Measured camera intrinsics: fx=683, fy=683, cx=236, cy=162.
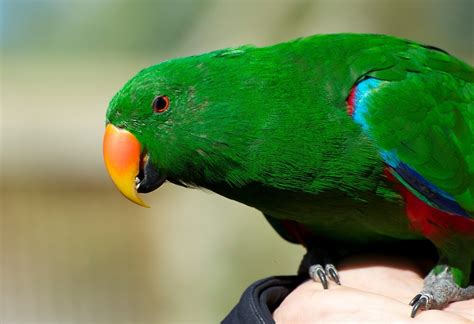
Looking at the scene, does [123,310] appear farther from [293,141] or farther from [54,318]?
[293,141]

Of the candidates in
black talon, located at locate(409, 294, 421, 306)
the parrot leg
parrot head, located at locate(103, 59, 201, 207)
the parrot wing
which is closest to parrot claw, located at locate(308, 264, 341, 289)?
the parrot leg

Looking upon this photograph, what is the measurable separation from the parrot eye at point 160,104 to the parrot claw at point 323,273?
1003mm

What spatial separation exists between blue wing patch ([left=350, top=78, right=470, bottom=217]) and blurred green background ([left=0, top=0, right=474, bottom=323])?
3938mm

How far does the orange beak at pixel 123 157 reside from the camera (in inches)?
105

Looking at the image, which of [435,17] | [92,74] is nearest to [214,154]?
[435,17]

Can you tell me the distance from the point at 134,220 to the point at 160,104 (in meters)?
5.87

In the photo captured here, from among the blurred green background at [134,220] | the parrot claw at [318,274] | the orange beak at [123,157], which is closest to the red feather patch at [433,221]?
the parrot claw at [318,274]

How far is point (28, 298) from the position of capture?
7.48 metres

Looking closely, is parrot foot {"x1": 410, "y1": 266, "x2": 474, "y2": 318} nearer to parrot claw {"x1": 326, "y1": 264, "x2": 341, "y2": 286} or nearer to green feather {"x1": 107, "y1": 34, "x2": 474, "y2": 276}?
green feather {"x1": 107, "y1": 34, "x2": 474, "y2": 276}

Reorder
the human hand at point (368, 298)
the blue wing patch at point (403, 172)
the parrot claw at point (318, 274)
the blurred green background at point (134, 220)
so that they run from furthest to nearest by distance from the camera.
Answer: the blurred green background at point (134, 220), the parrot claw at point (318, 274), the blue wing patch at point (403, 172), the human hand at point (368, 298)

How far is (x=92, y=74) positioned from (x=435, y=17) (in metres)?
5.87

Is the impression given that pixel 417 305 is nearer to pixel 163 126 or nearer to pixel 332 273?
pixel 332 273

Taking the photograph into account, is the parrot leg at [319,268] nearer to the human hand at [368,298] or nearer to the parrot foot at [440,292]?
the human hand at [368,298]

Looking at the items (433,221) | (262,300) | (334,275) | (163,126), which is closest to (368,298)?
(262,300)
